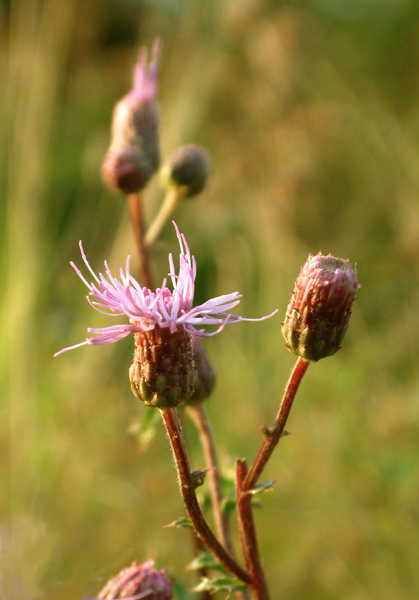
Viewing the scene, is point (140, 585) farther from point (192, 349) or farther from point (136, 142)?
point (136, 142)

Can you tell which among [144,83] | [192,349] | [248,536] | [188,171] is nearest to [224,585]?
[248,536]

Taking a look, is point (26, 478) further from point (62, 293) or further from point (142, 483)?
point (62, 293)

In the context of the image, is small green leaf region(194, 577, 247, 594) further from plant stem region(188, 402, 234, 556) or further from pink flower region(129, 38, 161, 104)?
pink flower region(129, 38, 161, 104)

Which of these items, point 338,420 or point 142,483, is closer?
point 338,420

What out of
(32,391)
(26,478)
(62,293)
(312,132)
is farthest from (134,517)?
(312,132)

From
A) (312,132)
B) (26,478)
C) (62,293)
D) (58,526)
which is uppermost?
(312,132)

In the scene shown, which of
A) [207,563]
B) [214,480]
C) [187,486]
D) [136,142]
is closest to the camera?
[187,486]

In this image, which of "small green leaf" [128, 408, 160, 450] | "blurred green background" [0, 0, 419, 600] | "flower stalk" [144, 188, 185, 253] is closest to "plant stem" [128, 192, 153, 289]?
"flower stalk" [144, 188, 185, 253]
